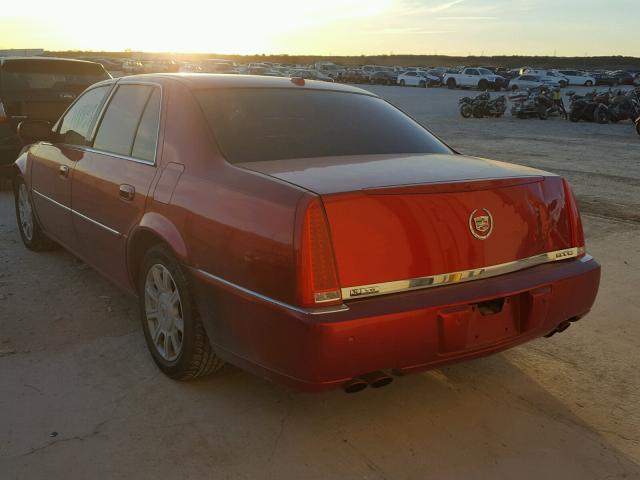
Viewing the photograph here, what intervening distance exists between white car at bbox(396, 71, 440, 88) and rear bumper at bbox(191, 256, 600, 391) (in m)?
55.3

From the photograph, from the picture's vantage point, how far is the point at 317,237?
260cm

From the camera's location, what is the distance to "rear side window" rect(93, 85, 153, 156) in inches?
157

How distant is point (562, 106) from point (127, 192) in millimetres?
23538

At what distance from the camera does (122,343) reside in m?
4.02

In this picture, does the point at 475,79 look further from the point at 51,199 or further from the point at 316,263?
the point at 316,263

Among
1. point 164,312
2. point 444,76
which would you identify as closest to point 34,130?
point 164,312

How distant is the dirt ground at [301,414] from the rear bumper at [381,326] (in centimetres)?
38

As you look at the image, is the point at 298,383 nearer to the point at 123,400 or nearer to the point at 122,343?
the point at 123,400

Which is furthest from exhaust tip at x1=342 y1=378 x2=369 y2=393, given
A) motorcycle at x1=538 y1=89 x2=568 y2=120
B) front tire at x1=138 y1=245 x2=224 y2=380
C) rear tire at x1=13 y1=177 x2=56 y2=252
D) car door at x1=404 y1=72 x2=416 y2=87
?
car door at x1=404 y1=72 x2=416 y2=87

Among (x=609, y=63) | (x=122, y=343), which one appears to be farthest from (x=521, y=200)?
(x=609, y=63)

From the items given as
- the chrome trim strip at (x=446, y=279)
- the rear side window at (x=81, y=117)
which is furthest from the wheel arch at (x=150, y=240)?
the rear side window at (x=81, y=117)

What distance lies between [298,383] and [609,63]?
151600mm

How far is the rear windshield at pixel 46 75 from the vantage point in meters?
8.72

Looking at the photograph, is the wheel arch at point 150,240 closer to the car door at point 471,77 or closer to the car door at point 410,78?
the car door at point 471,77
